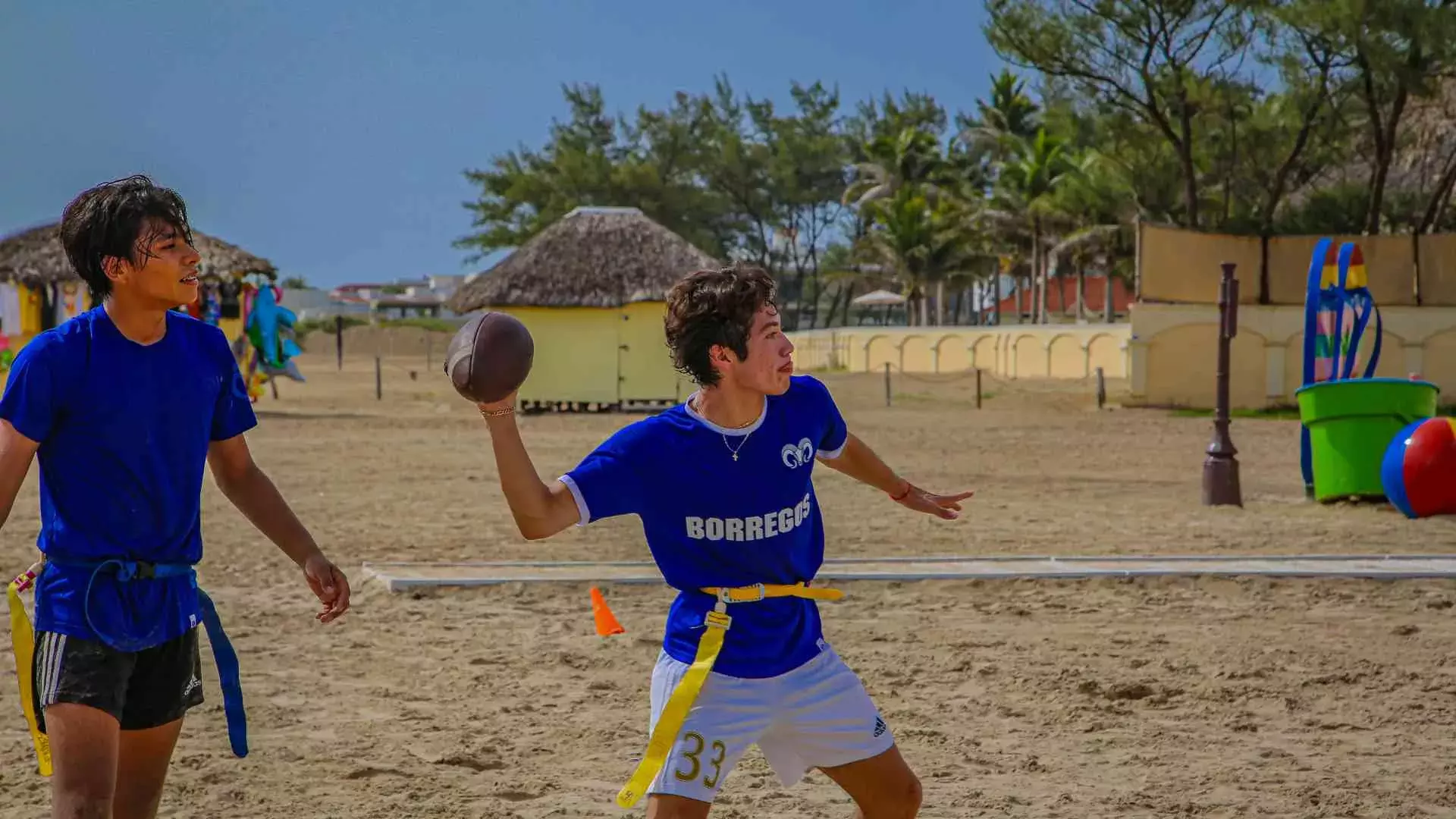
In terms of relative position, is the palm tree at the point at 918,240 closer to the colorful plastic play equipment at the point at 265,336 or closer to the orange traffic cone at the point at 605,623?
the colorful plastic play equipment at the point at 265,336

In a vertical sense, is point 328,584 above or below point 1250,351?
below

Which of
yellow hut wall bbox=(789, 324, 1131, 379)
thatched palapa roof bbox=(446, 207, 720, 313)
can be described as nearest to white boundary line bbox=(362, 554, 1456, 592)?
thatched palapa roof bbox=(446, 207, 720, 313)

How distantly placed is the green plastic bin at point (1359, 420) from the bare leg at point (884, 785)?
33.3ft

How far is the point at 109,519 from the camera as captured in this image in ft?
10.6

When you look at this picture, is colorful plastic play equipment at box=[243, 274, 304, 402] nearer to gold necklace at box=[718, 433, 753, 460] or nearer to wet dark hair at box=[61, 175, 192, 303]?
wet dark hair at box=[61, 175, 192, 303]

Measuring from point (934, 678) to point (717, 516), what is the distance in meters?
3.64

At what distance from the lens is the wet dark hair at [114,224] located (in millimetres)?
3270

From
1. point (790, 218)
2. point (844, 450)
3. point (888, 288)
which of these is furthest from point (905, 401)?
point (888, 288)

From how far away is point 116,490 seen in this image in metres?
3.25

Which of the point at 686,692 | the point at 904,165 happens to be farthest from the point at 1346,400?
the point at 904,165

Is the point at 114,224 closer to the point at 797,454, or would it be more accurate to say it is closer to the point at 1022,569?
the point at 797,454

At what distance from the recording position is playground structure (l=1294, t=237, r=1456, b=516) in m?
12.8

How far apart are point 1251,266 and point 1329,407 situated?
19.6 m

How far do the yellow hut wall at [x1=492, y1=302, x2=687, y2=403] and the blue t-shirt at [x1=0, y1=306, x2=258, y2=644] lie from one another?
1053 inches
